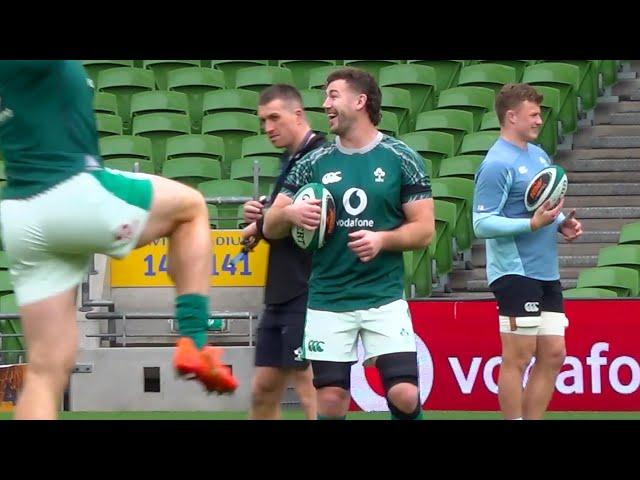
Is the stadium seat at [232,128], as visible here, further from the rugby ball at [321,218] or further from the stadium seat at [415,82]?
the rugby ball at [321,218]

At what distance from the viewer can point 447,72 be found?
17.0m

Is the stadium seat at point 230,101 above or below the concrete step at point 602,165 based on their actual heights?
above

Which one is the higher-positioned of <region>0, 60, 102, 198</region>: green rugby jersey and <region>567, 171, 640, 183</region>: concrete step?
<region>567, 171, 640, 183</region>: concrete step

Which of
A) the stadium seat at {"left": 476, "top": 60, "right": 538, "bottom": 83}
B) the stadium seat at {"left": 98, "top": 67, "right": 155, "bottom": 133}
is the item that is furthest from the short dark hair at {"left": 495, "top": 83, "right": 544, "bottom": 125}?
the stadium seat at {"left": 98, "top": 67, "right": 155, "bottom": 133}

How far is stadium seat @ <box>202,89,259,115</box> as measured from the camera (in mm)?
16469

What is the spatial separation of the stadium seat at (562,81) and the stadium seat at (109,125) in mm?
4478

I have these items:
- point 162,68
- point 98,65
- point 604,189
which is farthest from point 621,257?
point 98,65

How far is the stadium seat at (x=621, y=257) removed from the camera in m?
12.8

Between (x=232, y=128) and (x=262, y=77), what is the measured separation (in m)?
1.08

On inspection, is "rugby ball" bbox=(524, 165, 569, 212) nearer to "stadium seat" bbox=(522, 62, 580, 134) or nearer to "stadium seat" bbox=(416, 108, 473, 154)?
"stadium seat" bbox=(416, 108, 473, 154)

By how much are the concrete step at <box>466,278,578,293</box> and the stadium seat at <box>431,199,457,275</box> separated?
1.33 feet

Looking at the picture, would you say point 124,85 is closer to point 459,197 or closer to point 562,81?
point 562,81

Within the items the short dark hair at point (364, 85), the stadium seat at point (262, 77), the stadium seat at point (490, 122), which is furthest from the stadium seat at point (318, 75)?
the short dark hair at point (364, 85)
